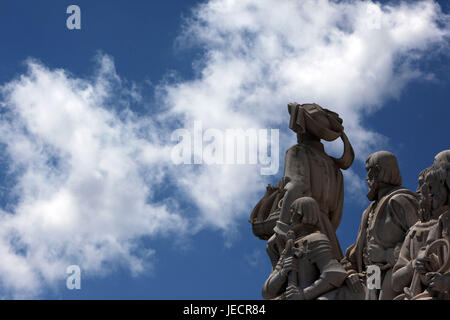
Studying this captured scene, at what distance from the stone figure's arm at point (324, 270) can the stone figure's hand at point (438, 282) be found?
7.75 feet

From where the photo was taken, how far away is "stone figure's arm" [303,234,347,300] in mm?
13914

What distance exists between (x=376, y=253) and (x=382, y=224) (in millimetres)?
517

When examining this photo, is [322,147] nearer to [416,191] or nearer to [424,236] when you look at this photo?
[416,191]

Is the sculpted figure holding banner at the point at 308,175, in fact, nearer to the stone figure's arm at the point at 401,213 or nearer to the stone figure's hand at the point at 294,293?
the stone figure's hand at the point at 294,293

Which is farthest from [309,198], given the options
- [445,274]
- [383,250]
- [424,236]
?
[445,274]

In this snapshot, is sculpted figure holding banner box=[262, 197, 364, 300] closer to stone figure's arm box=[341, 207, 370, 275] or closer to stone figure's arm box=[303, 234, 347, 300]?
stone figure's arm box=[303, 234, 347, 300]

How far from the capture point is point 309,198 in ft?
49.7

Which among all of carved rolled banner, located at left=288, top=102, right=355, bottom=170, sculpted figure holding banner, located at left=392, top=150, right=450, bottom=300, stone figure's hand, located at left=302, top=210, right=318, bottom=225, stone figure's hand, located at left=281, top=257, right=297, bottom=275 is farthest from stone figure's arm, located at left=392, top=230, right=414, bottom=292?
carved rolled banner, located at left=288, top=102, right=355, bottom=170

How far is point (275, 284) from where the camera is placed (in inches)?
574

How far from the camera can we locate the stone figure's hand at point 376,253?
547 inches

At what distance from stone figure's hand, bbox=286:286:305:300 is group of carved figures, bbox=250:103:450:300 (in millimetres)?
15
